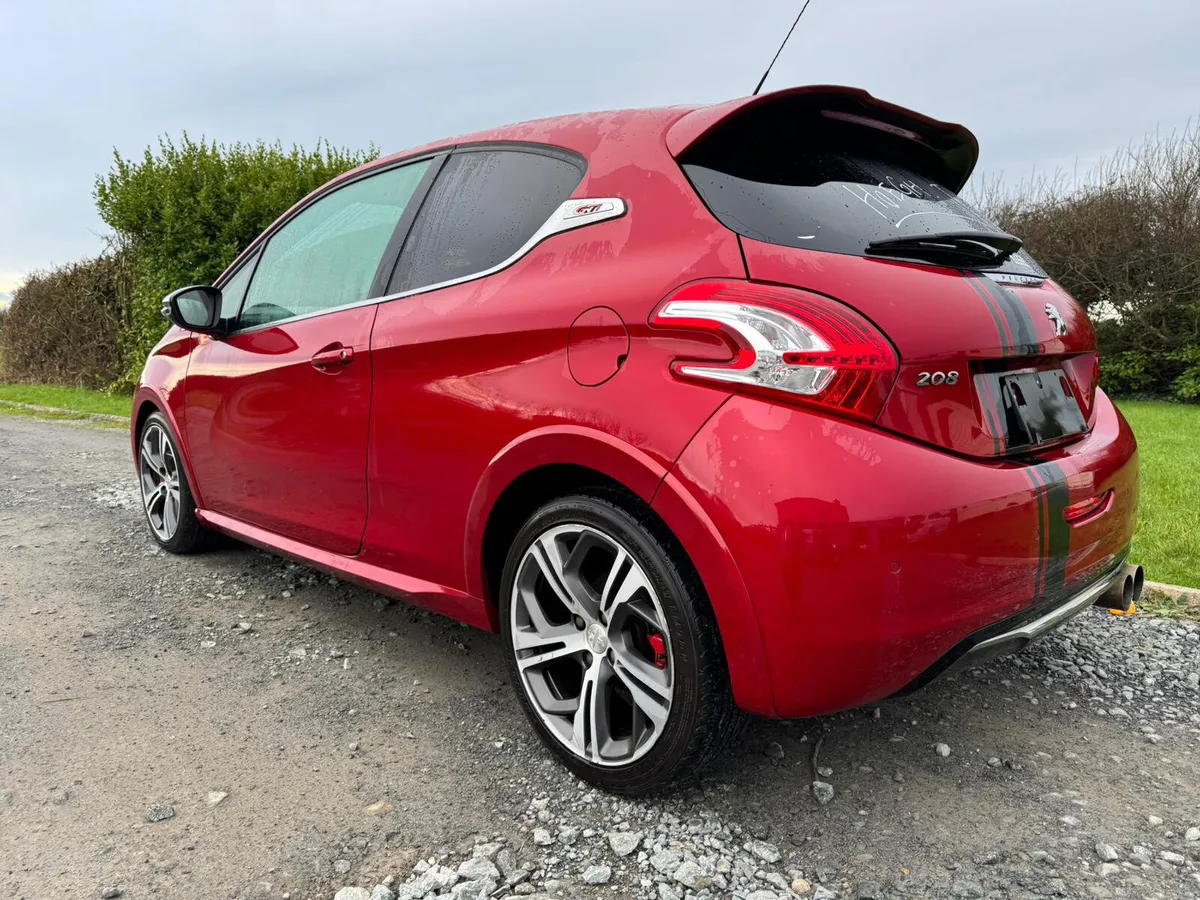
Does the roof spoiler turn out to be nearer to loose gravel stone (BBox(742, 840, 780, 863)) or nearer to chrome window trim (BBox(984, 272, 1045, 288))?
chrome window trim (BBox(984, 272, 1045, 288))

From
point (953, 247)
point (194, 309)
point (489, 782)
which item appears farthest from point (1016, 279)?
point (194, 309)

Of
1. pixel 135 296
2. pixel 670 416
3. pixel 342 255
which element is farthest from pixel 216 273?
pixel 670 416

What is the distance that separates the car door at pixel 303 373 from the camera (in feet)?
9.70

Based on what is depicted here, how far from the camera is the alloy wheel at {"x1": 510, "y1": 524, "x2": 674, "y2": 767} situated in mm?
2145

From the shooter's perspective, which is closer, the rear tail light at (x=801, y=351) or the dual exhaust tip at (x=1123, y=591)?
the rear tail light at (x=801, y=351)

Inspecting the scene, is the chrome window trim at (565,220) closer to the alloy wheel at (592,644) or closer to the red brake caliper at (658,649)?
the alloy wheel at (592,644)

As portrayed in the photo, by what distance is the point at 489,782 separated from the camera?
2.43 m

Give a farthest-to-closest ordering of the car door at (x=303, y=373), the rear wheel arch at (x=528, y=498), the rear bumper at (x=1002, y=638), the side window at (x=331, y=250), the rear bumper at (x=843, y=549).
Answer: the side window at (x=331, y=250) → the car door at (x=303, y=373) → the rear wheel arch at (x=528, y=498) → the rear bumper at (x=1002, y=638) → the rear bumper at (x=843, y=549)

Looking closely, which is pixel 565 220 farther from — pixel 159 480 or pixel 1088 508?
pixel 159 480

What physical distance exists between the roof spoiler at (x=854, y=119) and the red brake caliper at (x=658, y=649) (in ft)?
3.91

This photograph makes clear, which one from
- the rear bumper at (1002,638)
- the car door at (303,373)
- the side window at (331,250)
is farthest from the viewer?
the side window at (331,250)

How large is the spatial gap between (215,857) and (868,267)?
2.05 metres

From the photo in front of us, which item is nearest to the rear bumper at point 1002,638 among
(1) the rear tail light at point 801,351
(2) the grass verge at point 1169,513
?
(1) the rear tail light at point 801,351

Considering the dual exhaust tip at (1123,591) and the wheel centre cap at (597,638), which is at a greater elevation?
the wheel centre cap at (597,638)
